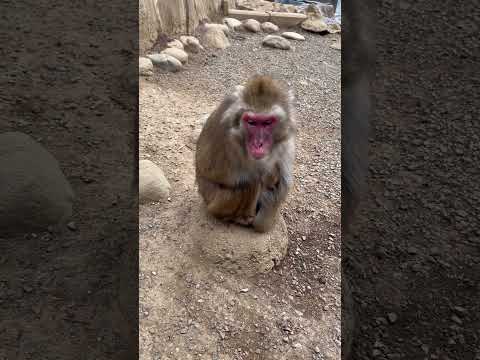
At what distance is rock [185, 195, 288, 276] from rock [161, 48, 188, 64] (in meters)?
3.52

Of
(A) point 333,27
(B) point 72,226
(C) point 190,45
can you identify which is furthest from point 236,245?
(A) point 333,27

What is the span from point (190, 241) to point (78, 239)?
3.52 feet

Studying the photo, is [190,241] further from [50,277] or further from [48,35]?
[48,35]

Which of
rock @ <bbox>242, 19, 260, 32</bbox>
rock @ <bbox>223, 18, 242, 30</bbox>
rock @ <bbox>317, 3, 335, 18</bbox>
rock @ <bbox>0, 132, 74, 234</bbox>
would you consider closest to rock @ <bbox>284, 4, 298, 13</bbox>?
rock @ <bbox>317, 3, 335, 18</bbox>

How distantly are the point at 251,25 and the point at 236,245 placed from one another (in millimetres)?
6016

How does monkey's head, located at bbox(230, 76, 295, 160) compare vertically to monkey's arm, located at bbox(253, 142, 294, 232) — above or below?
above

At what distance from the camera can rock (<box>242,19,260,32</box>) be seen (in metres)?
7.40

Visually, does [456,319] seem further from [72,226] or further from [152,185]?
[152,185]

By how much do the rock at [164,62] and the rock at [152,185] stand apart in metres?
2.48

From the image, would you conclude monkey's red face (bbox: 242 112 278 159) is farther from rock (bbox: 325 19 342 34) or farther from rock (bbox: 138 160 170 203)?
rock (bbox: 325 19 342 34)

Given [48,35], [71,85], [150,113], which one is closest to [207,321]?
[71,85]

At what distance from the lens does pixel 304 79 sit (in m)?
5.80

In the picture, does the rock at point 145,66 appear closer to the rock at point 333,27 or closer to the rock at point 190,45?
the rock at point 190,45

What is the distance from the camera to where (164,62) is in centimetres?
520
